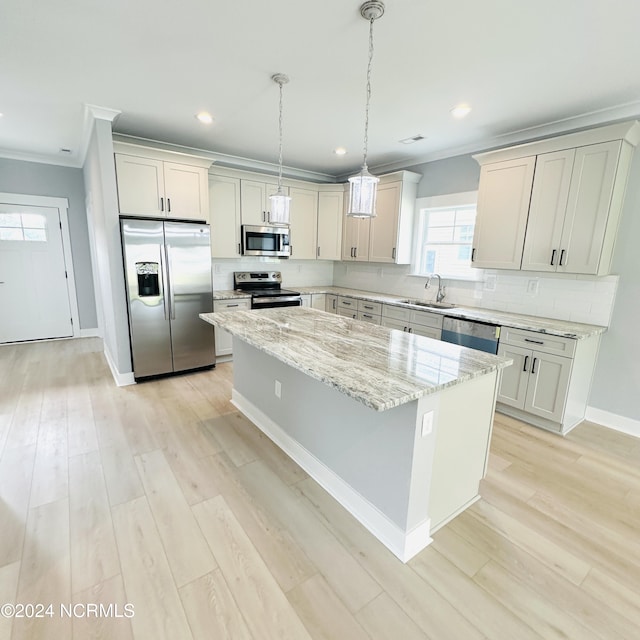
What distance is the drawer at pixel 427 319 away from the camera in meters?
3.54

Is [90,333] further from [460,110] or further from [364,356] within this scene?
[460,110]

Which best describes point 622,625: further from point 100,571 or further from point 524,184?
point 524,184

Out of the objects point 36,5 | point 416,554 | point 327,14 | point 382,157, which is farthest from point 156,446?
point 382,157

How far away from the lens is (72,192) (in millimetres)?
5031

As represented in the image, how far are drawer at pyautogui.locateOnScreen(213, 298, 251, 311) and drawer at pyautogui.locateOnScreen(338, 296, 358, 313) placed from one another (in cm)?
130

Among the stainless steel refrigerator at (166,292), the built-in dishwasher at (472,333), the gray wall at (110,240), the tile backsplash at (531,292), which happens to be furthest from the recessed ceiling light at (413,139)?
the gray wall at (110,240)

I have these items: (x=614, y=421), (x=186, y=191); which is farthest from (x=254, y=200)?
(x=614, y=421)

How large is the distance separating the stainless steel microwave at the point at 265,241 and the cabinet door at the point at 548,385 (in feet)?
10.9

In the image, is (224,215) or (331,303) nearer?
(224,215)

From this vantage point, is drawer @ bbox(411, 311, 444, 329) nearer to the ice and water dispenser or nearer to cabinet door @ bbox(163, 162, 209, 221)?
cabinet door @ bbox(163, 162, 209, 221)

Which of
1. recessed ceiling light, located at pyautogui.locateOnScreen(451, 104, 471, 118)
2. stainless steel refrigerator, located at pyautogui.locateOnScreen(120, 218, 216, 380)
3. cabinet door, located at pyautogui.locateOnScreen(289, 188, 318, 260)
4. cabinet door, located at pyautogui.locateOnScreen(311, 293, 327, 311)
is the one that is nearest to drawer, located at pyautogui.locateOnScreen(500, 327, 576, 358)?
recessed ceiling light, located at pyautogui.locateOnScreen(451, 104, 471, 118)

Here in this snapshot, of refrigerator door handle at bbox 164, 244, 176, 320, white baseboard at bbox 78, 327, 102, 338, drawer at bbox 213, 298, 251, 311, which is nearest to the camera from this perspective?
refrigerator door handle at bbox 164, 244, 176, 320

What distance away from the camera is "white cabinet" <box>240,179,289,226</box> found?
4.45 m

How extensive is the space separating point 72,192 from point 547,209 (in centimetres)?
611
